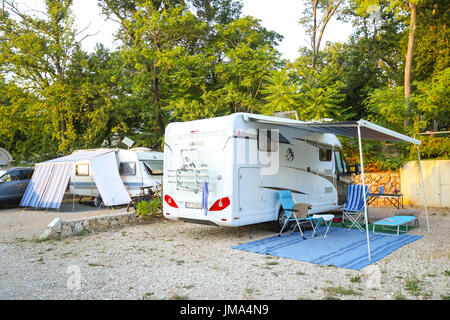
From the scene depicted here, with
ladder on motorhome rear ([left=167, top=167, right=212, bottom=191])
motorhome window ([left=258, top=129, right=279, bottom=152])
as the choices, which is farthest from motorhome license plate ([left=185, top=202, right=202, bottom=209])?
motorhome window ([left=258, top=129, right=279, bottom=152])

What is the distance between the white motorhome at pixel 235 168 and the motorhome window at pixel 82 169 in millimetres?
7259

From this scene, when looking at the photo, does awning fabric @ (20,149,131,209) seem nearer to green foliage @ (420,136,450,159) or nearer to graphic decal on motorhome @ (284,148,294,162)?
graphic decal on motorhome @ (284,148,294,162)

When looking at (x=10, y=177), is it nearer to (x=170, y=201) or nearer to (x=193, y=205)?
(x=170, y=201)

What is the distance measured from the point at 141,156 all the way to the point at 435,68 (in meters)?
12.6

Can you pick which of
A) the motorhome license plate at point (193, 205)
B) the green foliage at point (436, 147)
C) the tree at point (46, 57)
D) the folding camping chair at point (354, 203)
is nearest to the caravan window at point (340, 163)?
the folding camping chair at point (354, 203)

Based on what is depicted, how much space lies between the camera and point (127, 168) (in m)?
12.9

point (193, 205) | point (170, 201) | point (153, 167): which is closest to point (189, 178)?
point (193, 205)

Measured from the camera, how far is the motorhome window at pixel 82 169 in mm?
13961

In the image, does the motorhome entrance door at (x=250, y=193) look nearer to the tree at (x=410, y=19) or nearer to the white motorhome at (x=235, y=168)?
the white motorhome at (x=235, y=168)

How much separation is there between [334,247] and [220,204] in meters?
2.15

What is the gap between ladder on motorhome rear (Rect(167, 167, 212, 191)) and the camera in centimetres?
696
